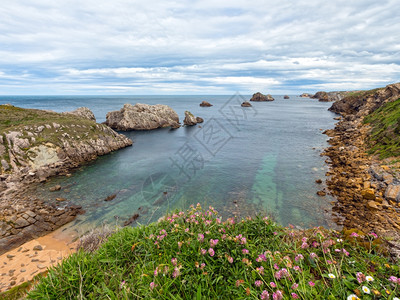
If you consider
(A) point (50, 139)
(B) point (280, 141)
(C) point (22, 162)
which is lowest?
(B) point (280, 141)

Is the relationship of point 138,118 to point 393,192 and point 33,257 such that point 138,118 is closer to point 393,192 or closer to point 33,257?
point 33,257

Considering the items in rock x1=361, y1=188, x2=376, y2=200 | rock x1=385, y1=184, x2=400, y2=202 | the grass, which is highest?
the grass

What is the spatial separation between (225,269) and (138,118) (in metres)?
59.6

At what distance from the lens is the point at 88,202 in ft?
→ 58.5

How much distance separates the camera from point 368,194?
1585 cm

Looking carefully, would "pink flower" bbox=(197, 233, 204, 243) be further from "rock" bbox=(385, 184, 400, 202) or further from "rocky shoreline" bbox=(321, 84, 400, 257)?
"rock" bbox=(385, 184, 400, 202)

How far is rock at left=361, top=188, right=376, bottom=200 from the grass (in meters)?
14.5

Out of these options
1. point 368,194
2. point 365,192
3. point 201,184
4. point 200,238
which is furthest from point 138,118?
point 200,238

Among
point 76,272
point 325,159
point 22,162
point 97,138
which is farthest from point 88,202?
point 325,159

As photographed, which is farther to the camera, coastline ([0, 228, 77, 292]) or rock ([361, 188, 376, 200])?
rock ([361, 188, 376, 200])

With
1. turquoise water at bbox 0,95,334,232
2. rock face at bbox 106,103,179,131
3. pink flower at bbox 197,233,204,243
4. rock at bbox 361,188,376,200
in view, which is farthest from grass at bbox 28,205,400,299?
rock face at bbox 106,103,179,131

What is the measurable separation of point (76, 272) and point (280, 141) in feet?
150

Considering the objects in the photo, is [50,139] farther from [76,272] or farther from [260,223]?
[260,223]

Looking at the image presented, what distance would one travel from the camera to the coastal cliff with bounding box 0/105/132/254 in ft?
45.8
